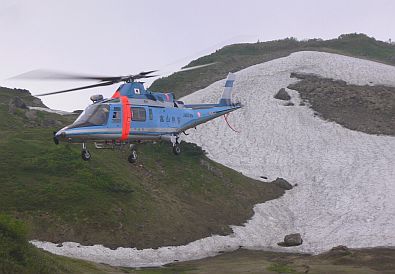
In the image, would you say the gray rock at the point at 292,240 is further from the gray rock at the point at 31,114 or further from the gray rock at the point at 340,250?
the gray rock at the point at 31,114

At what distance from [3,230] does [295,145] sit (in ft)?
141

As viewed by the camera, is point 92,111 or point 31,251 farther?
point 31,251

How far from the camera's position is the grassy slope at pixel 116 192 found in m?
38.4

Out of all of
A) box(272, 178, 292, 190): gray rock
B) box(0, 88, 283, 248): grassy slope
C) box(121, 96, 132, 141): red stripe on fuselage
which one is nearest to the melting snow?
box(272, 178, 292, 190): gray rock

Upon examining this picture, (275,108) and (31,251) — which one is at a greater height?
(275,108)

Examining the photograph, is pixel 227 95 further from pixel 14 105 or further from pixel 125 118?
pixel 14 105

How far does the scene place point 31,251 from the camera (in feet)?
83.6

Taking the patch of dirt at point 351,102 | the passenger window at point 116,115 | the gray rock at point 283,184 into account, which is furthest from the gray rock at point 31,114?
the patch of dirt at point 351,102

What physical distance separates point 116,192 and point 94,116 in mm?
22407

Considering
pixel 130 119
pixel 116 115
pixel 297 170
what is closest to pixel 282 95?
pixel 297 170

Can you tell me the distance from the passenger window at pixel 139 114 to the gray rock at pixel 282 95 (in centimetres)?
5145

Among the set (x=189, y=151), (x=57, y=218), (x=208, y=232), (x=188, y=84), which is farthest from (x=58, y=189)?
(x=188, y=84)

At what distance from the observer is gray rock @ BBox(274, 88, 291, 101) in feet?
239

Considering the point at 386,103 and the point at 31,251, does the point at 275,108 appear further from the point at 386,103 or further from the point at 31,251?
the point at 31,251
